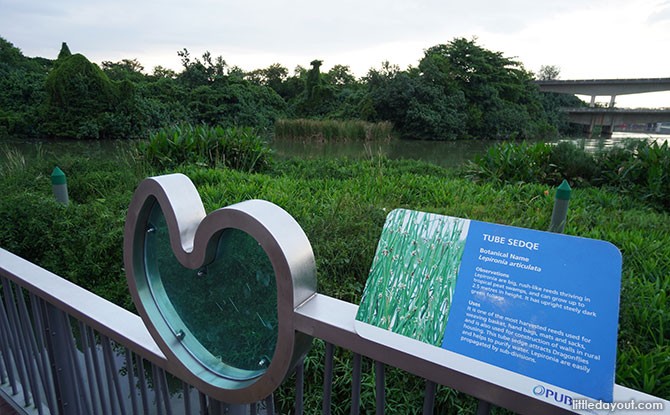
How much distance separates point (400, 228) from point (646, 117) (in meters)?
29.5

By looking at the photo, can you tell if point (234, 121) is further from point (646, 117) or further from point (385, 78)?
point (646, 117)

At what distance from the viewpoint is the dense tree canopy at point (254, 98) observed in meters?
18.2

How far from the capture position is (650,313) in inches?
84.2

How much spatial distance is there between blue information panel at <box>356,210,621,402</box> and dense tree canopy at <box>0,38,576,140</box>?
19000mm

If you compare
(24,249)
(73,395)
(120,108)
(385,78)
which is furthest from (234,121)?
(73,395)

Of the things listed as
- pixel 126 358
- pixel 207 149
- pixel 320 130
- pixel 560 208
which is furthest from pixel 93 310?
pixel 320 130

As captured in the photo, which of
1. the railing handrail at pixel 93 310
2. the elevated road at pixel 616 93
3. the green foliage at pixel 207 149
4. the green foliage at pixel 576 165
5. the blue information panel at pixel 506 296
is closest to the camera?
the blue information panel at pixel 506 296

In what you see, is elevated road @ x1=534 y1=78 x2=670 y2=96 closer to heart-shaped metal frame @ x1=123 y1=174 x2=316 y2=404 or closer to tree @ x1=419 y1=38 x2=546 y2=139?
tree @ x1=419 y1=38 x2=546 y2=139

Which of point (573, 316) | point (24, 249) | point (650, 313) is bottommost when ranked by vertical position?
point (24, 249)

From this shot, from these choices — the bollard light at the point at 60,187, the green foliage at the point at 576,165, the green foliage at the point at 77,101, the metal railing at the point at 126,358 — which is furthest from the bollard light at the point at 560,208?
the green foliage at the point at 77,101

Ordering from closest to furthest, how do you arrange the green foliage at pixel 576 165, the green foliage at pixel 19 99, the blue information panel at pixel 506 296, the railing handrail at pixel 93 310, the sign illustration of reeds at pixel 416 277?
the blue information panel at pixel 506 296
the sign illustration of reeds at pixel 416 277
the railing handrail at pixel 93 310
the green foliage at pixel 576 165
the green foliage at pixel 19 99

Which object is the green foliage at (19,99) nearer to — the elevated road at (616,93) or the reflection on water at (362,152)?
the reflection on water at (362,152)

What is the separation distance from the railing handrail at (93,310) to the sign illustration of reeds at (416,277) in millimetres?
632

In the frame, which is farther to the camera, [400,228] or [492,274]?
[400,228]
